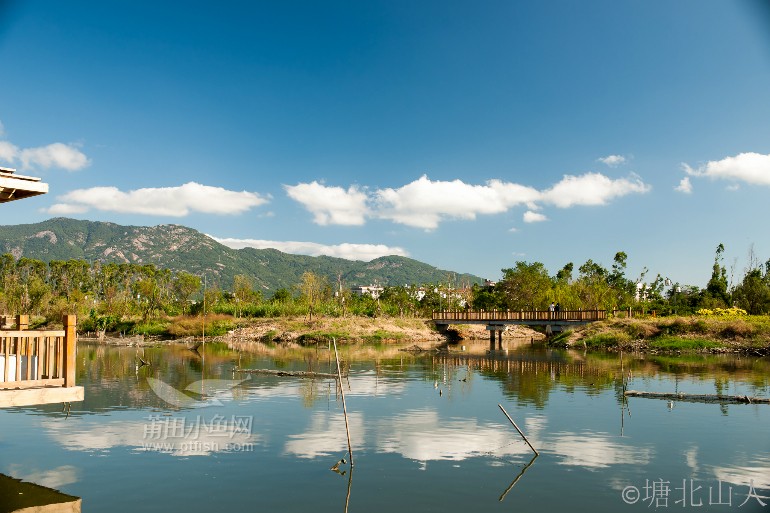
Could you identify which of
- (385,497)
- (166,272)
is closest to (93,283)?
(166,272)

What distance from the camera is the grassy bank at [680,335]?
56.3 metres

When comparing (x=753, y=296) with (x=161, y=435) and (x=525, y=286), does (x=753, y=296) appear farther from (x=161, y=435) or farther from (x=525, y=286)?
(x=161, y=435)

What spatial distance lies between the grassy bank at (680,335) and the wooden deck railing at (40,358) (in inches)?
2152

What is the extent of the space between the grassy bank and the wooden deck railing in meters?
54.7

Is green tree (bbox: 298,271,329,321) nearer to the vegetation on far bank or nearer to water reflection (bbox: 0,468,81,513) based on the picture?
the vegetation on far bank

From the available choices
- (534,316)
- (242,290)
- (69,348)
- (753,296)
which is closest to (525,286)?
(534,316)

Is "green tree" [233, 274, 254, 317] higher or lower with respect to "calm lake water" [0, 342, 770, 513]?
higher

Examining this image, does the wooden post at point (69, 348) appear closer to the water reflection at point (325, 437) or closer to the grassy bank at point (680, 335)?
the water reflection at point (325, 437)

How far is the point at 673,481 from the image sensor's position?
15.8m

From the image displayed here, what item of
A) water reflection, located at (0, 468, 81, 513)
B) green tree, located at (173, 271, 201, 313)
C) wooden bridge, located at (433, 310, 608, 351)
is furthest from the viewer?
green tree, located at (173, 271, 201, 313)

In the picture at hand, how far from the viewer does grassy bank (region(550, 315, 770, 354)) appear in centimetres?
5628

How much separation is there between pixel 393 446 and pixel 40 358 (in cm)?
1038

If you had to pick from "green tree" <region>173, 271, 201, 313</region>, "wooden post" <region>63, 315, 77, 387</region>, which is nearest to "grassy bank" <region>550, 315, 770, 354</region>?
"wooden post" <region>63, 315, 77, 387</region>

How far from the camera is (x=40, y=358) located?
47.1ft
